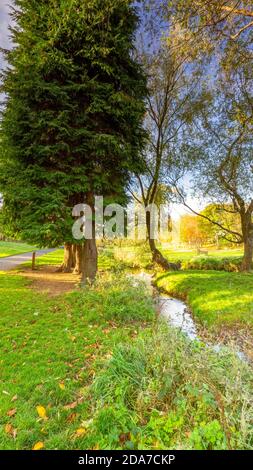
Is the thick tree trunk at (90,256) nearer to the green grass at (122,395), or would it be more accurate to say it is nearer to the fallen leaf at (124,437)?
the green grass at (122,395)

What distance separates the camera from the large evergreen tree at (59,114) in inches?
335

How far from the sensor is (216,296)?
876 centimetres

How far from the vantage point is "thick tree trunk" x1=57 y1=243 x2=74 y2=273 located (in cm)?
1290

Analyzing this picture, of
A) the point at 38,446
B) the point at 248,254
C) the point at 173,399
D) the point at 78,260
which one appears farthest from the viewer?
the point at 248,254

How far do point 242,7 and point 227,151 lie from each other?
880 centimetres

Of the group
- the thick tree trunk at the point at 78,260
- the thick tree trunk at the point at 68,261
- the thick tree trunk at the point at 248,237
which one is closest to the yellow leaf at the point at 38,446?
the thick tree trunk at the point at 78,260

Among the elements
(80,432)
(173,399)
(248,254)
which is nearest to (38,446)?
(80,432)

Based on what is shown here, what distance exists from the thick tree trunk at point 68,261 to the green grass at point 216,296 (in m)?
5.10

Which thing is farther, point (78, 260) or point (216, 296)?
point (78, 260)

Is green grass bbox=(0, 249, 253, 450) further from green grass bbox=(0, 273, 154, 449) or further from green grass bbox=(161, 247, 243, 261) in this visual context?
green grass bbox=(161, 247, 243, 261)

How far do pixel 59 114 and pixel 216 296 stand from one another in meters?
9.03

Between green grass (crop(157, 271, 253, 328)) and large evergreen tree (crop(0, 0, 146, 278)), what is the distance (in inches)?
215

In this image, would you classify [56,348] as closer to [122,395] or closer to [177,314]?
[122,395]
